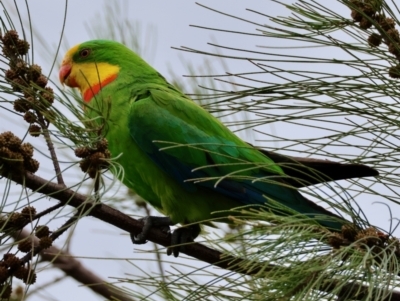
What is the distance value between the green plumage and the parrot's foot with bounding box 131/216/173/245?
0.18 ft

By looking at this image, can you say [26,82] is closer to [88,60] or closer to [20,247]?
[20,247]

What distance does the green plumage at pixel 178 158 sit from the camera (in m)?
2.42

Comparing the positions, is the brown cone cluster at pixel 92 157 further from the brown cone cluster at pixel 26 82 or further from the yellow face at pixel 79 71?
the yellow face at pixel 79 71

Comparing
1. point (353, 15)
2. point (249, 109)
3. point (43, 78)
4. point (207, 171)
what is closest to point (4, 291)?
point (43, 78)

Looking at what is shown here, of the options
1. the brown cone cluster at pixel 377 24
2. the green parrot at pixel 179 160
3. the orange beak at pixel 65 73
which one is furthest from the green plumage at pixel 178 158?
the brown cone cluster at pixel 377 24

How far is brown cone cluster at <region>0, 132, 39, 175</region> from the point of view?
1.43 meters

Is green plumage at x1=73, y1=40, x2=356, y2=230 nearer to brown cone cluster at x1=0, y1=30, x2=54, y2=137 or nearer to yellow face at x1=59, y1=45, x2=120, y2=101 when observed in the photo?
yellow face at x1=59, y1=45, x2=120, y2=101

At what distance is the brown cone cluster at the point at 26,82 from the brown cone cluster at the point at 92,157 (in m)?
0.10

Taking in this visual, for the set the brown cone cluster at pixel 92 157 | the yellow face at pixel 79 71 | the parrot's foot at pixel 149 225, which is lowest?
the parrot's foot at pixel 149 225

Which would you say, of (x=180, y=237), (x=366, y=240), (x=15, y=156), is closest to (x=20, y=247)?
(x=15, y=156)

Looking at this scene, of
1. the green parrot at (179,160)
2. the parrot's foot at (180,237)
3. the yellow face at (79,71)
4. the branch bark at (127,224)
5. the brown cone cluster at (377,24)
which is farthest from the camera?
the yellow face at (79,71)

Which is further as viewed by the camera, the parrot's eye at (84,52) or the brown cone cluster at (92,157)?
the parrot's eye at (84,52)

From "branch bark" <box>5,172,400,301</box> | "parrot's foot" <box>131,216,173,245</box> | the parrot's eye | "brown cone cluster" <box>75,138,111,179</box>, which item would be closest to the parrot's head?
the parrot's eye

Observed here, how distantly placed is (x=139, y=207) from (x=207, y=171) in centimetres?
42
